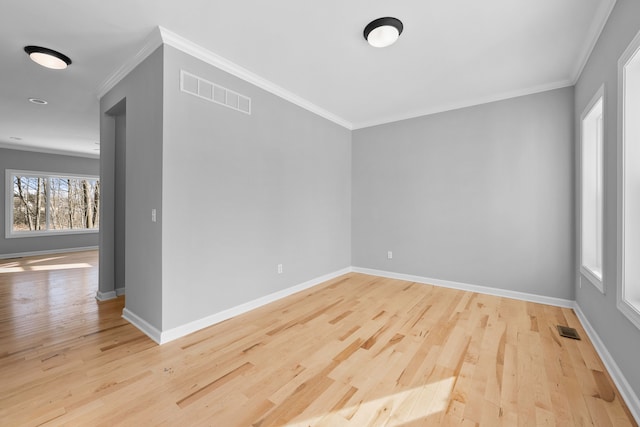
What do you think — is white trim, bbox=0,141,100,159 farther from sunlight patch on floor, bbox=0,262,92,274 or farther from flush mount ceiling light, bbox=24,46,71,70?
flush mount ceiling light, bbox=24,46,71,70

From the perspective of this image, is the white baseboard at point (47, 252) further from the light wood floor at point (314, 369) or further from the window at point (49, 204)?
the light wood floor at point (314, 369)

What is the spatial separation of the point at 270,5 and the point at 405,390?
297 centimetres

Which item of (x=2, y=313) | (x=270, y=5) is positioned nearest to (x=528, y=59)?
(x=270, y=5)

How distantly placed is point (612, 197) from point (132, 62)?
444cm

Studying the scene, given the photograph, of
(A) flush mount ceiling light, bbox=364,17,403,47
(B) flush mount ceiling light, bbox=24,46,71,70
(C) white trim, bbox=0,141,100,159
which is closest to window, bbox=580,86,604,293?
(A) flush mount ceiling light, bbox=364,17,403,47

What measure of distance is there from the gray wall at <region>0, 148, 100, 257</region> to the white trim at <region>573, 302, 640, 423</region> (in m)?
10.4

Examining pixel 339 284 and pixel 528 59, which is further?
pixel 339 284

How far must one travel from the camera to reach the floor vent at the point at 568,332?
2.51 meters

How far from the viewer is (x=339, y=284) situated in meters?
4.25

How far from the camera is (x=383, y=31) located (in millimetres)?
2301

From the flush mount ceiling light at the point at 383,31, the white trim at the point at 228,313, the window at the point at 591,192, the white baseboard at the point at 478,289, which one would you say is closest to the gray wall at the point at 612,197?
the window at the point at 591,192

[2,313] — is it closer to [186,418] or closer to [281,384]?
[186,418]

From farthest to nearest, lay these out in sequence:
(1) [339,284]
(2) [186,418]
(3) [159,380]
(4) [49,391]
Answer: (1) [339,284]
(3) [159,380]
(4) [49,391]
(2) [186,418]

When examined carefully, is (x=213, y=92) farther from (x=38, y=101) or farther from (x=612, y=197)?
(x=612, y=197)
